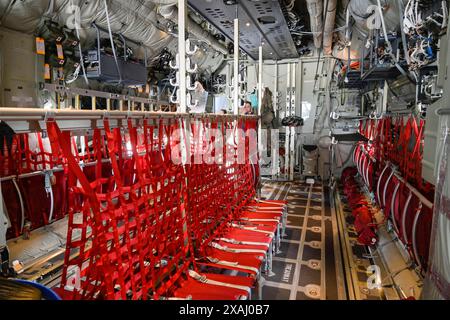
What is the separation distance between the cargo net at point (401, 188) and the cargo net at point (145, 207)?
1926mm

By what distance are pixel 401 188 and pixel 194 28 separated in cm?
539

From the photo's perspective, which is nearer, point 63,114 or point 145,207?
point 63,114

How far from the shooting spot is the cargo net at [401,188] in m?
2.63

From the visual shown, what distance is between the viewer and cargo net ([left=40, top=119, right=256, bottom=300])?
1.78 m

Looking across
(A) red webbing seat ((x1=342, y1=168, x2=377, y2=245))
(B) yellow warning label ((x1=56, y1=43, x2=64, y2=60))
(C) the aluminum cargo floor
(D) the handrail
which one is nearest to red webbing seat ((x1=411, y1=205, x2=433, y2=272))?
(C) the aluminum cargo floor

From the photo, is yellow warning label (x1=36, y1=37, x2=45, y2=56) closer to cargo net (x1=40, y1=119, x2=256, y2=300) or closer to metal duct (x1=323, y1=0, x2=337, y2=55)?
cargo net (x1=40, y1=119, x2=256, y2=300)

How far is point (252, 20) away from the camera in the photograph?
4.79 m

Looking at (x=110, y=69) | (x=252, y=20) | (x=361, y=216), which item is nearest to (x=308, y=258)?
(x=361, y=216)

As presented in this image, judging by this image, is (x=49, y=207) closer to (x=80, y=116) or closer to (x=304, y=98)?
(x=80, y=116)

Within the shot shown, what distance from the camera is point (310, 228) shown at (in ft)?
17.0

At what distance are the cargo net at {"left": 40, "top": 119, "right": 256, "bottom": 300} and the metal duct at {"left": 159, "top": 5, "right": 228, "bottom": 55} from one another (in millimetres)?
2726

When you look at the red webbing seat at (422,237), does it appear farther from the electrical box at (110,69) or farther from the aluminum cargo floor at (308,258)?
the electrical box at (110,69)

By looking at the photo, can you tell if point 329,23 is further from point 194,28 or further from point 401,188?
point 401,188

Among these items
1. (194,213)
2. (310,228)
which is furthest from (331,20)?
(194,213)
